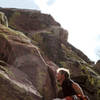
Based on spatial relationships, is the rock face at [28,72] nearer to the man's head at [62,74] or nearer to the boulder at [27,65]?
the boulder at [27,65]

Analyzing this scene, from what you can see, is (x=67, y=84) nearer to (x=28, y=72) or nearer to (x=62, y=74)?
(x=62, y=74)

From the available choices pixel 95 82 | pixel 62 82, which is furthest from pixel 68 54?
pixel 62 82

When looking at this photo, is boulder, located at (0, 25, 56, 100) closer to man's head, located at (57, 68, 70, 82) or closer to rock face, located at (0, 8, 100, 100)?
rock face, located at (0, 8, 100, 100)

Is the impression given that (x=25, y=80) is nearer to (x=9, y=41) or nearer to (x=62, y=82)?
(x=9, y=41)

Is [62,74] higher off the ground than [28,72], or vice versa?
[28,72]

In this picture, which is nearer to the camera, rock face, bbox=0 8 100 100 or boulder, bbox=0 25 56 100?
rock face, bbox=0 8 100 100

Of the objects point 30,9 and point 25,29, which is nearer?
point 25,29

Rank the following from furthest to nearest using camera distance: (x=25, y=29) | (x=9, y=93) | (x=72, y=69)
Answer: (x=25, y=29), (x=72, y=69), (x=9, y=93)

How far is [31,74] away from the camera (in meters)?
14.8

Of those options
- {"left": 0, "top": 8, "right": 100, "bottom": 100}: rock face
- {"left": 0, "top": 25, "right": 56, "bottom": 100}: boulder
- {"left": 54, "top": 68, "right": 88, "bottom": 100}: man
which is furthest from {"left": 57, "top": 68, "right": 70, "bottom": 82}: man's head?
{"left": 0, "top": 25, "right": 56, "bottom": 100}: boulder


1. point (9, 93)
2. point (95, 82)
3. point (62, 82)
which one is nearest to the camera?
point (62, 82)

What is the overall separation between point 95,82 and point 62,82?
16.1 meters

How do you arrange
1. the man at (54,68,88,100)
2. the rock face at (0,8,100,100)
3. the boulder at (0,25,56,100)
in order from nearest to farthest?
the man at (54,68,88,100), the rock face at (0,8,100,100), the boulder at (0,25,56,100)

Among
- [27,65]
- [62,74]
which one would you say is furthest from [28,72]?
[62,74]
